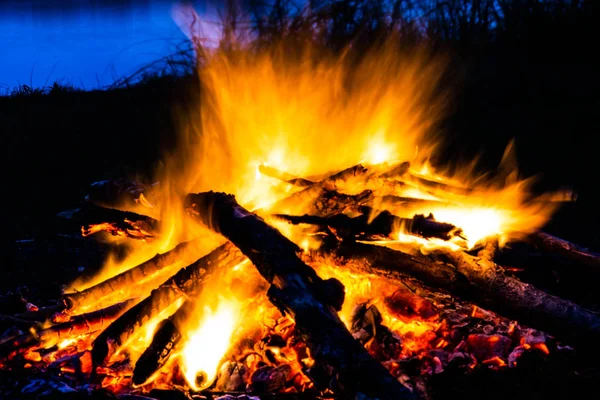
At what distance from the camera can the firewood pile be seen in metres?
1.90

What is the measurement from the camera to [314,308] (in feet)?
5.62

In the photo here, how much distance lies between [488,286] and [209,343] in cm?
135

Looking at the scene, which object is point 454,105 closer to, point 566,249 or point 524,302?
point 566,249

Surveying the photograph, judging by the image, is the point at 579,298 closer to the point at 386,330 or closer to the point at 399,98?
the point at 386,330

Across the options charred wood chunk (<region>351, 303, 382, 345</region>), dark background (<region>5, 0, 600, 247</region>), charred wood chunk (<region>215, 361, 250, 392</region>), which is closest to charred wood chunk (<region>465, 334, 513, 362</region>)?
charred wood chunk (<region>351, 303, 382, 345</region>)

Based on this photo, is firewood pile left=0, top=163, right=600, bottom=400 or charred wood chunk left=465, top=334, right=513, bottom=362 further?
charred wood chunk left=465, top=334, right=513, bottom=362

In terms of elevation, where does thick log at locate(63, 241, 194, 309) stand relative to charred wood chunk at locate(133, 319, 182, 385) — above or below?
above

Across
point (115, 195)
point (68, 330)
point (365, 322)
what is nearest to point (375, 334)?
point (365, 322)

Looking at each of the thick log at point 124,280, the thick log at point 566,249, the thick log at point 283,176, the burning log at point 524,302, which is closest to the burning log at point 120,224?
the thick log at point 124,280

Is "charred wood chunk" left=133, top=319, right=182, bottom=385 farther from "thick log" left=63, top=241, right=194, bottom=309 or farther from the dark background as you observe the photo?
the dark background

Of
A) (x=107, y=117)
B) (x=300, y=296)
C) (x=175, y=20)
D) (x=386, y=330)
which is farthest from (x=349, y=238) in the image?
(x=107, y=117)

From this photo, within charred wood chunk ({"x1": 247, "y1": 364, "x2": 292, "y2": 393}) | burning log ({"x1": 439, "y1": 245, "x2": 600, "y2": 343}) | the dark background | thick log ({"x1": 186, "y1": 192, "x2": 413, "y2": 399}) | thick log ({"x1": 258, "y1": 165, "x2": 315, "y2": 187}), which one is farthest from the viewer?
the dark background

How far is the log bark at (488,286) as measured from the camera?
6.24 ft

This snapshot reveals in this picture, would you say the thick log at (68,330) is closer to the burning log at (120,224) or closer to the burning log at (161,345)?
the burning log at (161,345)
